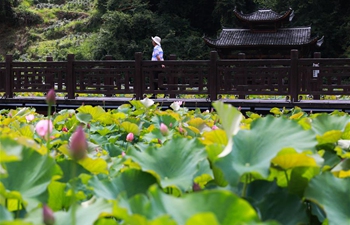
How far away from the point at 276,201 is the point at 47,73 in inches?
266

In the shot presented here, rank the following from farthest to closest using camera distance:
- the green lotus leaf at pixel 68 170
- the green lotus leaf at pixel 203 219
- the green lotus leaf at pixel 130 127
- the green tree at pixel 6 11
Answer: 1. the green tree at pixel 6 11
2. the green lotus leaf at pixel 130 127
3. the green lotus leaf at pixel 68 170
4. the green lotus leaf at pixel 203 219

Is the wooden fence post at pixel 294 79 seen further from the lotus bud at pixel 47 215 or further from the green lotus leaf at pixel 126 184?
the lotus bud at pixel 47 215

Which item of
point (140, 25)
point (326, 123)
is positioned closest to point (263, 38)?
point (140, 25)

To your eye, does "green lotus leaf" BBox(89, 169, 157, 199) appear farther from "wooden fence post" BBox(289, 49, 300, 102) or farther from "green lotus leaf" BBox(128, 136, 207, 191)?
"wooden fence post" BBox(289, 49, 300, 102)

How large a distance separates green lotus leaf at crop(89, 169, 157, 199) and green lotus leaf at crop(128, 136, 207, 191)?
14 mm

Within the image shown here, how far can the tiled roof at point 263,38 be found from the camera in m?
16.0

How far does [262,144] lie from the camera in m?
0.68

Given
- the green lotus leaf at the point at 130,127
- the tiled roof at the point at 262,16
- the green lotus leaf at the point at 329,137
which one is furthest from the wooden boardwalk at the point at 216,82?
the tiled roof at the point at 262,16

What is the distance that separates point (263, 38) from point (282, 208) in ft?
53.6

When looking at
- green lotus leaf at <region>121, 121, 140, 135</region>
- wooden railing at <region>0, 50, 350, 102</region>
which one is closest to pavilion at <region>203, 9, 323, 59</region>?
wooden railing at <region>0, 50, 350, 102</region>

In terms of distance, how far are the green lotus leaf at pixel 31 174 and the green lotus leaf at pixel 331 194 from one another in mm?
338

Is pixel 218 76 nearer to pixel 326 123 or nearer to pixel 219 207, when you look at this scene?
pixel 326 123

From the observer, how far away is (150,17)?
20125 mm

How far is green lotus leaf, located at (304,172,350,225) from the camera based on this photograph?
23.9 inches
